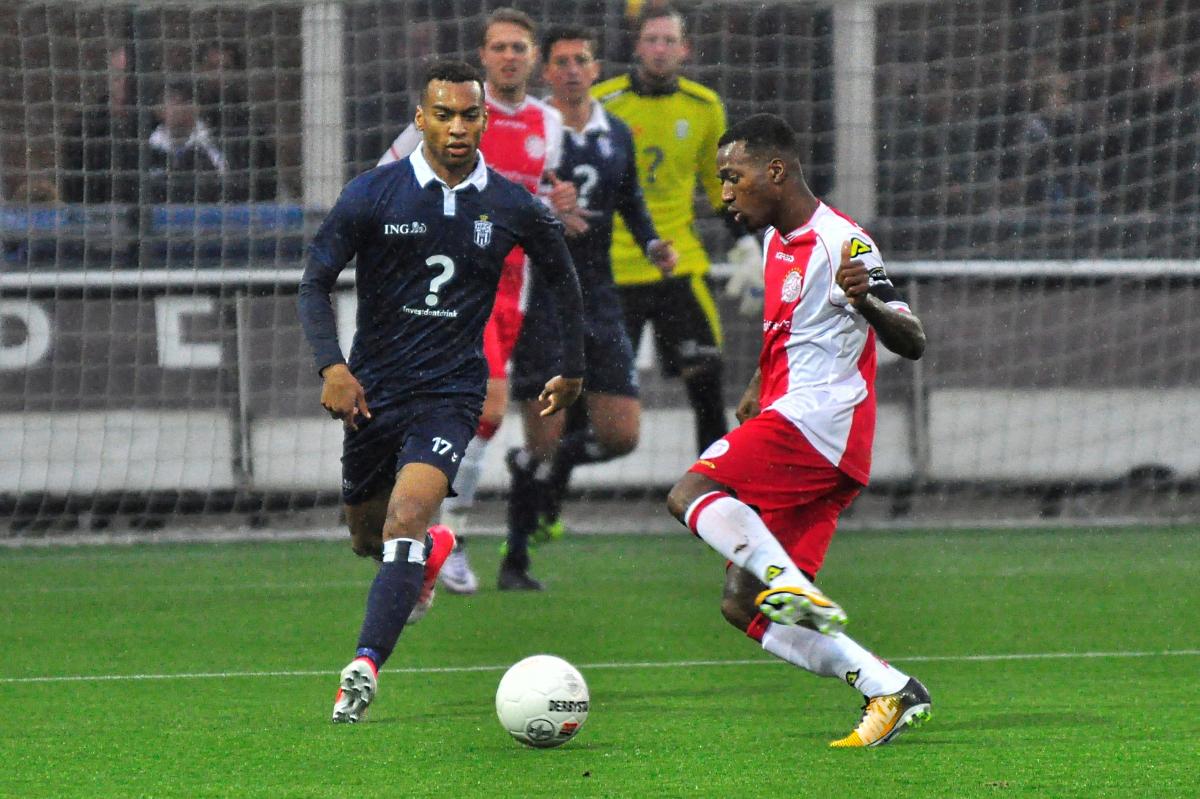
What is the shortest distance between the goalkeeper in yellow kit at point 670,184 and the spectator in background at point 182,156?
2.56m

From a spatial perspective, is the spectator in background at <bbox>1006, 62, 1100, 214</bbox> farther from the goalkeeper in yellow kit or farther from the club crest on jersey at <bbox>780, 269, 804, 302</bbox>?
the club crest on jersey at <bbox>780, 269, 804, 302</bbox>

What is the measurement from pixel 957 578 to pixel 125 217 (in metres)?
5.13

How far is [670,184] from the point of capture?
10.5 m

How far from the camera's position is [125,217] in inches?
454

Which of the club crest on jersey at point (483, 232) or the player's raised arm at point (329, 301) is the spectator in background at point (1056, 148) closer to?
the club crest on jersey at point (483, 232)

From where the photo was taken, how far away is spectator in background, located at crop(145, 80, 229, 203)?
455 inches

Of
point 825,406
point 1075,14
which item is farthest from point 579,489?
point 825,406

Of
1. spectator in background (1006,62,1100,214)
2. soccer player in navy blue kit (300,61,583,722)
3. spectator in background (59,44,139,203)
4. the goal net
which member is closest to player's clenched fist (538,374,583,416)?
soccer player in navy blue kit (300,61,583,722)

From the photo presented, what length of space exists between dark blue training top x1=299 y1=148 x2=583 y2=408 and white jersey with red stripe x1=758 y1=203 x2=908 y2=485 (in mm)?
1137

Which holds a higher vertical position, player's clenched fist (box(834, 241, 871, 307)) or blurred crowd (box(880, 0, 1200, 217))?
blurred crowd (box(880, 0, 1200, 217))

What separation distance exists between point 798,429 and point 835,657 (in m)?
0.60

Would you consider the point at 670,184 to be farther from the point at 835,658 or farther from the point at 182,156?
the point at 835,658

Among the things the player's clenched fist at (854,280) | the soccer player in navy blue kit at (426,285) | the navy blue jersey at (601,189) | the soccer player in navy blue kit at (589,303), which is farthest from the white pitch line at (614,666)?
the navy blue jersey at (601,189)

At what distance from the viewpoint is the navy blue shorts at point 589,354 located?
9.29m
